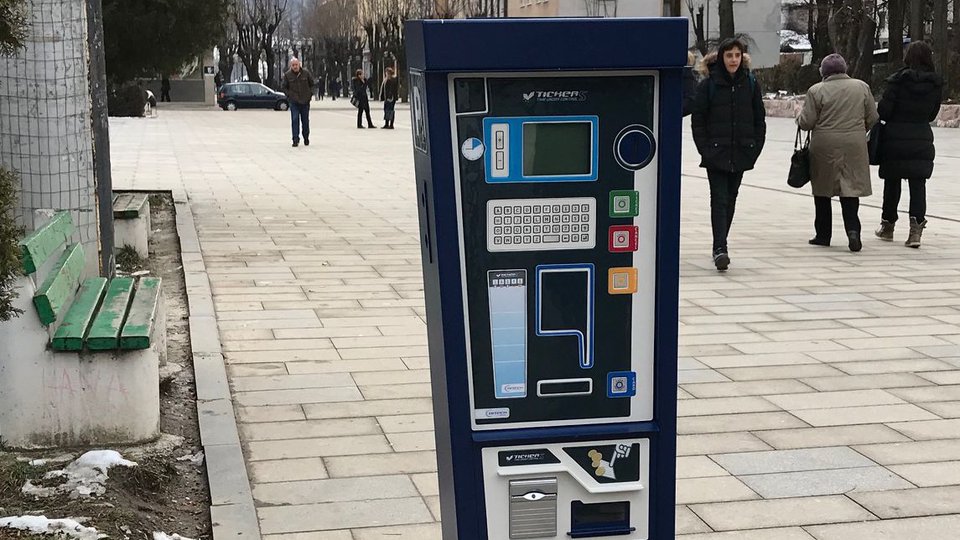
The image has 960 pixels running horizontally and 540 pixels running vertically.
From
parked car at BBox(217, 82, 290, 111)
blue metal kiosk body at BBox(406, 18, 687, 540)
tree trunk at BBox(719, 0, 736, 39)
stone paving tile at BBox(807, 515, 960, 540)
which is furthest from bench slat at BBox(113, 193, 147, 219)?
parked car at BBox(217, 82, 290, 111)

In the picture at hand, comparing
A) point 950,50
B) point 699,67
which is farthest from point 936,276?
point 950,50

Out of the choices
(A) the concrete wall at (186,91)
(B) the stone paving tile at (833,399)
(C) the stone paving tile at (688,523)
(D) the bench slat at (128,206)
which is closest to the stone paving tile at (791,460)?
(C) the stone paving tile at (688,523)

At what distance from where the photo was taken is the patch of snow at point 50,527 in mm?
3834

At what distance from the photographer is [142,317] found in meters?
5.23

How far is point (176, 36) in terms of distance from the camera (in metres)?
13.3

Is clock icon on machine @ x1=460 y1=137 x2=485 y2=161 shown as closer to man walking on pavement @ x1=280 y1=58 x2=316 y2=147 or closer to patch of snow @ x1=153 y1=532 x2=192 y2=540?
patch of snow @ x1=153 y1=532 x2=192 y2=540

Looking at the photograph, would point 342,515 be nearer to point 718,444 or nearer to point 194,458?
point 194,458

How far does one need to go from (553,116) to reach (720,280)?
22.0ft

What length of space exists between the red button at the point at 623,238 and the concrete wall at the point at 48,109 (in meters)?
4.45

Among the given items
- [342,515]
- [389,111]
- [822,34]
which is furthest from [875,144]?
[822,34]

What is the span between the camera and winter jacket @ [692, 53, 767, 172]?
9.52 m

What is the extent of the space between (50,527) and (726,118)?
22.4 feet

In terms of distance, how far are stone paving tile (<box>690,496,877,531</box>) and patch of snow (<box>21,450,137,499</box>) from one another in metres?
2.14

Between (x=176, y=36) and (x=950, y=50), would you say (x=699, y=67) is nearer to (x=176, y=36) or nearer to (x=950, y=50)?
(x=176, y=36)
